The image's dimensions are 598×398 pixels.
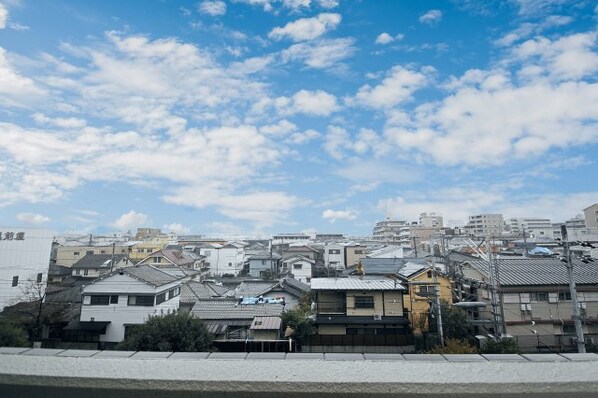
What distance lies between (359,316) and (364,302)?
1.84ft

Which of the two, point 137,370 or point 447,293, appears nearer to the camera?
point 137,370

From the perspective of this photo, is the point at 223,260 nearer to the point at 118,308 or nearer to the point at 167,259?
the point at 167,259

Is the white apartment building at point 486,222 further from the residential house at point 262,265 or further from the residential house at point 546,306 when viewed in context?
the residential house at point 546,306

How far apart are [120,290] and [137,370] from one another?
15.3m

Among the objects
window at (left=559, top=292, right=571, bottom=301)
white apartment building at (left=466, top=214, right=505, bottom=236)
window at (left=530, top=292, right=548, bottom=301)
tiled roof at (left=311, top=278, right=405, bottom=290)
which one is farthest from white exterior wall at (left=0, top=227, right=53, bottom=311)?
white apartment building at (left=466, top=214, right=505, bottom=236)

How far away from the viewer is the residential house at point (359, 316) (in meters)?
13.5

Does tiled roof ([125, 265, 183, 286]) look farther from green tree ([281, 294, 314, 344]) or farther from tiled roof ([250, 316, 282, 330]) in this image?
green tree ([281, 294, 314, 344])

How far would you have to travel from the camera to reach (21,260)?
18078mm

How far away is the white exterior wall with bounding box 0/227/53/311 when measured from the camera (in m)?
17.4

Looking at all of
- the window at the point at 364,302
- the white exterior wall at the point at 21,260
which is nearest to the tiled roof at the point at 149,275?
the white exterior wall at the point at 21,260

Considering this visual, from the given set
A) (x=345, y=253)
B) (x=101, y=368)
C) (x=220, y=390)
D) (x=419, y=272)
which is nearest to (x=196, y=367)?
(x=220, y=390)

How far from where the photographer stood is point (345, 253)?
119 feet

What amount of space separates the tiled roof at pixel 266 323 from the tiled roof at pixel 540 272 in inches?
317

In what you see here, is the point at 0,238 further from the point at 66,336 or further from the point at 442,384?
the point at 442,384
